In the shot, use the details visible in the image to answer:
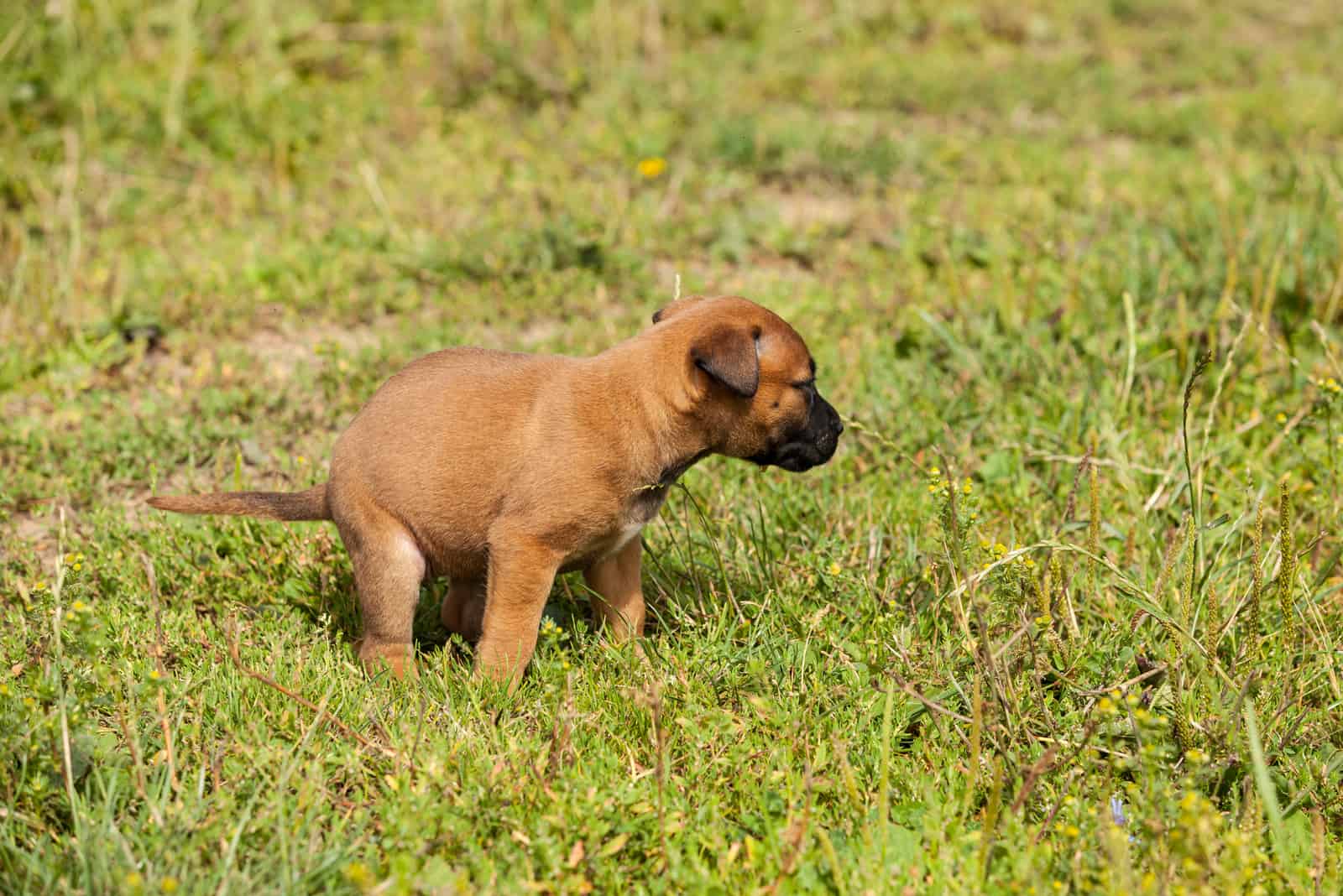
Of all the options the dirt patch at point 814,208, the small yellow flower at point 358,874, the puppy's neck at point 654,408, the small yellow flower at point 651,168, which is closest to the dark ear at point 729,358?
the puppy's neck at point 654,408

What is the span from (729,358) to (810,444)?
0.59 metres

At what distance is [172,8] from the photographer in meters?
9.40

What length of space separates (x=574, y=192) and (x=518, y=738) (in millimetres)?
4800

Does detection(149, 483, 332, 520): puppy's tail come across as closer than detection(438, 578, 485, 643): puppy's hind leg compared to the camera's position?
Yes

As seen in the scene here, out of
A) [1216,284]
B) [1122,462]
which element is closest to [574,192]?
[1216,284]

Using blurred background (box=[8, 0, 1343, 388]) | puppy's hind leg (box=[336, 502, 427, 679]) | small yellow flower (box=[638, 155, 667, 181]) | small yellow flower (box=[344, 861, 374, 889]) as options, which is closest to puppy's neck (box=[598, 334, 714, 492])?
puppy's hind leg (box=[336, 502, 427, 679])

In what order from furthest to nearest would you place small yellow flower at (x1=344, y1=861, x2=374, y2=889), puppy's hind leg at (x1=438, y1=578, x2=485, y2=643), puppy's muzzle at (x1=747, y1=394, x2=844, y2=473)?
puppy's hind leg at (x1=438, y1=578, x2=485, y2=643), puppy's muzzle at (x1=747, y1=394, x2=844, y2=473), small yellow flower at (x1=344, y1=861, x2=374, y2=889)

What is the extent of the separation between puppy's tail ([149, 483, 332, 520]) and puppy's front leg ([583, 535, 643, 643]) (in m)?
0.88

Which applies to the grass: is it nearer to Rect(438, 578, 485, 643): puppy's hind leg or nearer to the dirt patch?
the dirt patch

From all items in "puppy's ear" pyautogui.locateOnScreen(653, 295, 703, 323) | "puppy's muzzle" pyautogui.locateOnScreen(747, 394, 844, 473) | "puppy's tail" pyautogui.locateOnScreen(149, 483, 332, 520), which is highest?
"puppy's ear" pyautogui.locateOnScreen(653, 295, 703, 323)

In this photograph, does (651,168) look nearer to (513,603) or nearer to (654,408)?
(654,408)

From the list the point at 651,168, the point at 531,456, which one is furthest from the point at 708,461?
the point at 651,168

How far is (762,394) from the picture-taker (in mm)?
3949

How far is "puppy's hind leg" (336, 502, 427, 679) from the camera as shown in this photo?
155 inches
